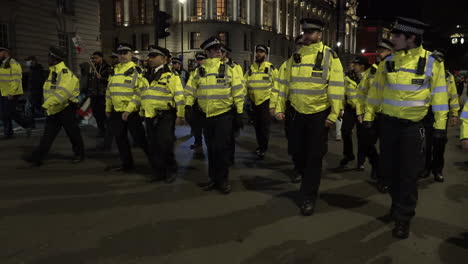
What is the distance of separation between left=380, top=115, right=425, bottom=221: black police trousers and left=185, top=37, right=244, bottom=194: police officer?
2.10 m

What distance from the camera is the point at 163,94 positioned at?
5.77 meters

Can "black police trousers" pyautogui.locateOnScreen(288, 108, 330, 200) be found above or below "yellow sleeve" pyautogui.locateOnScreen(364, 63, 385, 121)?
below

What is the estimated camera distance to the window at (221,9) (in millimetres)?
46688

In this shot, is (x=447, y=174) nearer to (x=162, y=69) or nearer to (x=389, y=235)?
(x=389, y=235)

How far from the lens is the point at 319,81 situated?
177 inches

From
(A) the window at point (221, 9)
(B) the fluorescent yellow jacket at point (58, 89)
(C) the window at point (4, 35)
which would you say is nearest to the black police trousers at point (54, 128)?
(B) the fluorescent yellow jacket at point (58, 89)

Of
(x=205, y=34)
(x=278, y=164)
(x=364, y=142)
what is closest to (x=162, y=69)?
(x=278, y=164)

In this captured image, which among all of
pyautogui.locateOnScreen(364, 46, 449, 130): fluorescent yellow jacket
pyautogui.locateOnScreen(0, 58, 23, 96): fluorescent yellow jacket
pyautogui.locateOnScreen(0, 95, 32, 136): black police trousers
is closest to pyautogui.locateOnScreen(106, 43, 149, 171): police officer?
pyautogui.locateOnScreen(364, 46, 449, 130): fluorescent yellow jacket

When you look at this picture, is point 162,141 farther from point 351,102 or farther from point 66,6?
point 66,6

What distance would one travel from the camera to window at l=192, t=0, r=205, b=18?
46.2 metres

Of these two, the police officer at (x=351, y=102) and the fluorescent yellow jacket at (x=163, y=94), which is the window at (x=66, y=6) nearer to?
the fluorescent yellow jacket at (x=163, y=94)

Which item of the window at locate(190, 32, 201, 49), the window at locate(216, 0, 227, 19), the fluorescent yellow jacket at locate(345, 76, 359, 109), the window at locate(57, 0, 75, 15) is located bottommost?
the fluorescent yellow jacket at locate(345, 76, 359, 109)

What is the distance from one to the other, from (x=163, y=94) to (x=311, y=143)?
2.41 metres

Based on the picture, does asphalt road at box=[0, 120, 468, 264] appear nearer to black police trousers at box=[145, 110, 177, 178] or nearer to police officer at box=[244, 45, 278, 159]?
black police trousers at box=[145, 110, 177, 178]
